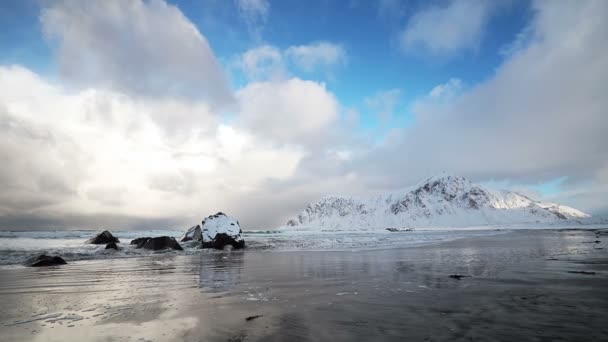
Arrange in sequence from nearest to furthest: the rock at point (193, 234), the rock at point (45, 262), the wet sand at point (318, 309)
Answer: the wet sand at point (318, 309), the rock at point (45, 262), the rock at point (193, 234)

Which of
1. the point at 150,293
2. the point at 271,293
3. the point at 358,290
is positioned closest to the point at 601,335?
the point at 358,290

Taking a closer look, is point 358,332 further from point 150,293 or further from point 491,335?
point 150,293

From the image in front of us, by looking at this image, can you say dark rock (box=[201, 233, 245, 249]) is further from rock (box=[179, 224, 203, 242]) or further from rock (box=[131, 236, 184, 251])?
rock (box=[179, 224, 203, 242])

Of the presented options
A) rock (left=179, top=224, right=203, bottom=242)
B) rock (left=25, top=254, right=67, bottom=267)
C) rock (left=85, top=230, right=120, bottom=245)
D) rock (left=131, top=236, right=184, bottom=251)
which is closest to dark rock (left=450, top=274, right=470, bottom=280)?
rock (left=25, top=254, right=67, bottom=267)

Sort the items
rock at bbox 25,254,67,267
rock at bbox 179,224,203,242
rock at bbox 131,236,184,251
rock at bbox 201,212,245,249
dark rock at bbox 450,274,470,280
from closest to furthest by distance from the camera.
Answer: dark rock at bbox 450,274,470,280, rock at bbox 25,254,67,267, rock at bbox 131,236,184,251, rock at bbox 201,212,245,249, rock at bbox 179,224,203,242

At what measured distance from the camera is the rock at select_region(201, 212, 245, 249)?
2709 cm

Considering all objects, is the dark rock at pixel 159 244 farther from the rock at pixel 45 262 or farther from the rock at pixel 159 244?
the rock at pixel 45 262

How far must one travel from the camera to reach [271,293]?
7008 mm

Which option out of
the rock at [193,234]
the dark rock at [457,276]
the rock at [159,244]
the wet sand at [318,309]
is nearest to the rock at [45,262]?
the wet sand at [318,309]

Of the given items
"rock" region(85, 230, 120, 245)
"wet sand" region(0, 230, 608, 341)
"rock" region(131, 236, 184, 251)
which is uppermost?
"rock" region(85, 230, 120, 245)

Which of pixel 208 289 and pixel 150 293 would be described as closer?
pixel 150 293

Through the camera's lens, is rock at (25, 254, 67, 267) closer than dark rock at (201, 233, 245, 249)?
Yes

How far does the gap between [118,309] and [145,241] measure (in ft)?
74.2

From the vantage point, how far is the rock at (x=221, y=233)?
27.1m
